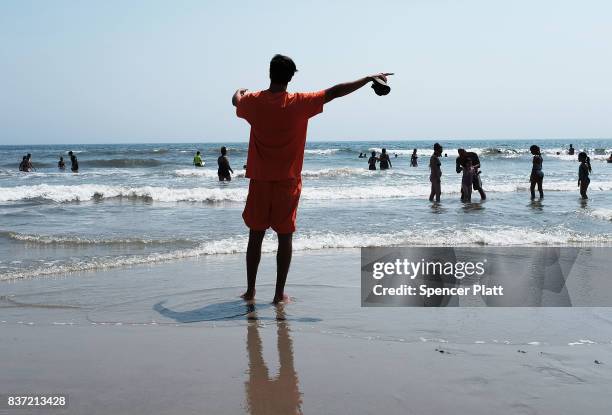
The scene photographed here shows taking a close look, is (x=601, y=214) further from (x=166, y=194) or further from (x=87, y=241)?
(x=166, y=194)

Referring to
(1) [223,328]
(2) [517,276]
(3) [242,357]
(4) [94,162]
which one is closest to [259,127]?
(1) [223,328]

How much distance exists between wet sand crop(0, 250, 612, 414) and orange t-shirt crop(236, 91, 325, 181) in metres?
1.03

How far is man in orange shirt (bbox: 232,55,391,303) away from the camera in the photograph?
4.28 metres

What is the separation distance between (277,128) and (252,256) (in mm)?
1030

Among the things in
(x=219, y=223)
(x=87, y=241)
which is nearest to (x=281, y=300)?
(x=87, y=241)

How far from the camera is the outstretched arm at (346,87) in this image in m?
3.99

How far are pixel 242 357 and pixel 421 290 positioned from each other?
7.34ft

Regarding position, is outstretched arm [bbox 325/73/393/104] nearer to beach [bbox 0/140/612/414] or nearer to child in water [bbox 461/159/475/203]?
beach [bbox 0/140/612/414]

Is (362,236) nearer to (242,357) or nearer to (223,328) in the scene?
(223,328)

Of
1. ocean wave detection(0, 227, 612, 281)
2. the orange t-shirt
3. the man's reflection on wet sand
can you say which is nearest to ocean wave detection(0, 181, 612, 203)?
ocean wave detection(0, 227, 612, 281)

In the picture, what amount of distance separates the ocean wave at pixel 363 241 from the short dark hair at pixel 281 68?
3.37 meters

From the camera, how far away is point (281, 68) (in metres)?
4.33

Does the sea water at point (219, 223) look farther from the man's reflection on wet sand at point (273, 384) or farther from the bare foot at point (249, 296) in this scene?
the man's reflection on wet sand at point (273, 384)

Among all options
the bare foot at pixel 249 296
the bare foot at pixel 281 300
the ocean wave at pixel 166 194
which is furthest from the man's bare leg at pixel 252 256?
the ocean wave at pixel 166 194
